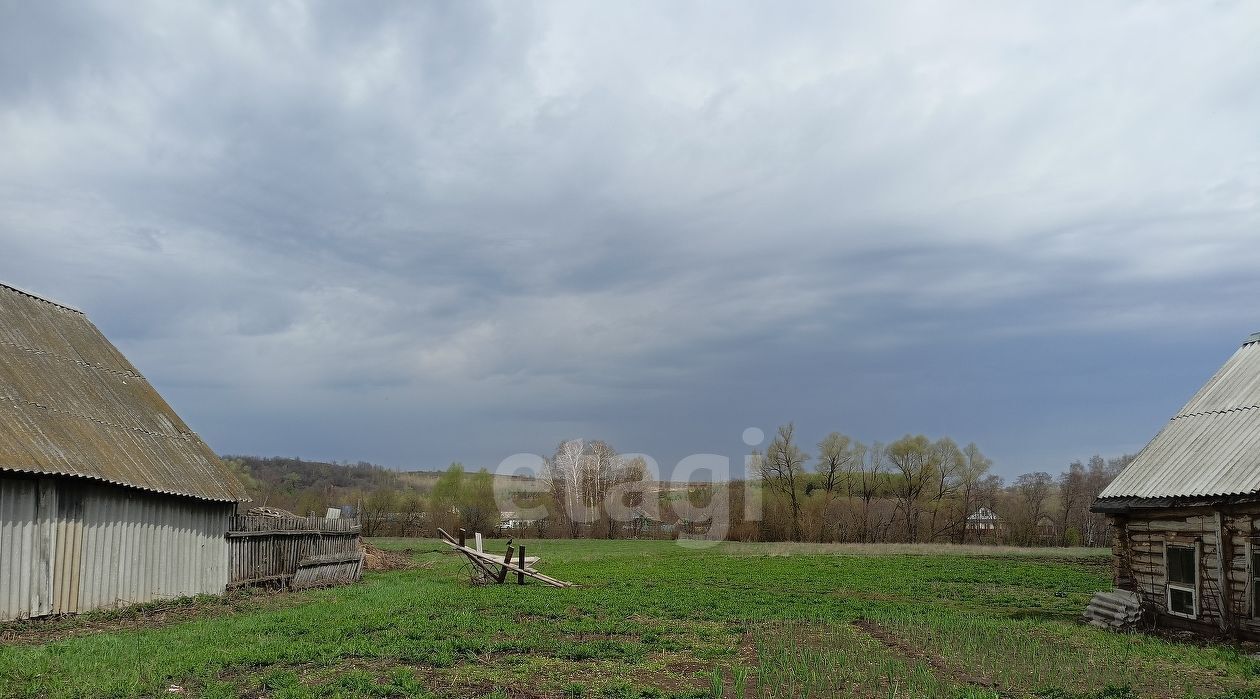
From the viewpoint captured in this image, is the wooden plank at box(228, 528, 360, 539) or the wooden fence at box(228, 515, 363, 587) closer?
the wooden plank at box(228, 528, 360, 539)

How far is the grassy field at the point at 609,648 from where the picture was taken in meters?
11.3

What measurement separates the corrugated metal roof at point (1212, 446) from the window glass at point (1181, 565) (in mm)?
1228

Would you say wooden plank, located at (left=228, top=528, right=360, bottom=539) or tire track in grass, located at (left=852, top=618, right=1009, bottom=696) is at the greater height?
wooden plank, located at (left=228, top=528, right=360, bottom=539)

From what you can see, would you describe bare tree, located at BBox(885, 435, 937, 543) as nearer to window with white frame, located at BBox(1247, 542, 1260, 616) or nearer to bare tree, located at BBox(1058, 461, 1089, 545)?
bare tree, located at BBox(1058, 461, 1089, 545)

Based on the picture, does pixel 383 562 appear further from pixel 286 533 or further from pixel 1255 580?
pixel 1255 580

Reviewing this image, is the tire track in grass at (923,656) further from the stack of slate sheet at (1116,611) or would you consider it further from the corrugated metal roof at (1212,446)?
the corrugated metal roof at (1212,446)

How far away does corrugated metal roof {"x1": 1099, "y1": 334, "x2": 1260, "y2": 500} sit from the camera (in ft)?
54.0

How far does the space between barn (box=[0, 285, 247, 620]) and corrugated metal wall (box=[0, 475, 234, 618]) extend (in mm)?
25

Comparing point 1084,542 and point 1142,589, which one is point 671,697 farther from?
point 1084,542

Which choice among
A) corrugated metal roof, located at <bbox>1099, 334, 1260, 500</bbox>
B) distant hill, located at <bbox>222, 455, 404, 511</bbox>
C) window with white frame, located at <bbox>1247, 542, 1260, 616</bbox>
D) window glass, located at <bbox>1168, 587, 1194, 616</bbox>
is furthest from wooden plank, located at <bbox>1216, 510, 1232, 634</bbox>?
distant hill, located at <bbox>222, 455, 404, 511</bbox>

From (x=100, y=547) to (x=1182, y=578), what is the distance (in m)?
22.3

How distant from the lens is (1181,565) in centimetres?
1773

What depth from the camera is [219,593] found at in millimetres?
20875

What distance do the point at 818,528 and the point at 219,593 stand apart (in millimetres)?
52038
